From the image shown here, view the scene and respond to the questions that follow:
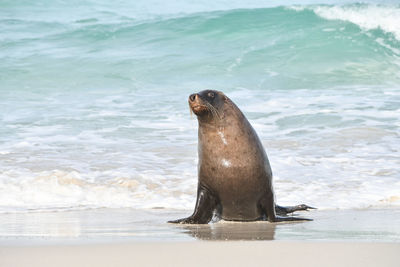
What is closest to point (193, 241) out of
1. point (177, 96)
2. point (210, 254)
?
point (210, 254)

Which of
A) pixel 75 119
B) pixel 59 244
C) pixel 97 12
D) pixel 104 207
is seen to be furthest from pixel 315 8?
pixel 59 244

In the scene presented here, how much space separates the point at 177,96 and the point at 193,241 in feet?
33.0

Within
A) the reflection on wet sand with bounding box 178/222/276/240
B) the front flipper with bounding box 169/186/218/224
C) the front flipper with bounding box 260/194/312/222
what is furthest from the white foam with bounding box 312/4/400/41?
the reflection on wet sand with bounding box 178/222/276/240

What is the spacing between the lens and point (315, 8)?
72.0ft

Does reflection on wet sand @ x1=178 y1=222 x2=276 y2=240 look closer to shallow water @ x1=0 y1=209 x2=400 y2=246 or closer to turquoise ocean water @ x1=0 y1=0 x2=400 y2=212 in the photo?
shallow water @ x1=0 y1=209 x2=400 y2=246

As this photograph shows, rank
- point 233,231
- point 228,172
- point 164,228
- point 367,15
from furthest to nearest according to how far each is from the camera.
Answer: point 367,15 < point 228,172 < point 164,228 < point 233,231

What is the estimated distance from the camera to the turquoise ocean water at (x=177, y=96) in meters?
6.99

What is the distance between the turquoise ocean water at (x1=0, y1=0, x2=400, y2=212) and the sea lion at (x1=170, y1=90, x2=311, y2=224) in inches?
47.8

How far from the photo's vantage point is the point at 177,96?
45.1 feet

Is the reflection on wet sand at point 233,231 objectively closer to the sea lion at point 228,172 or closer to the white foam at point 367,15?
the sea lion at point 228,172

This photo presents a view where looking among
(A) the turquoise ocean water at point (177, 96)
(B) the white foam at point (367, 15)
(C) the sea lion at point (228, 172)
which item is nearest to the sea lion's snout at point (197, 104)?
(C) the sea lion at point (228, 172)

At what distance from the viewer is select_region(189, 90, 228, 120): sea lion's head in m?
5.07

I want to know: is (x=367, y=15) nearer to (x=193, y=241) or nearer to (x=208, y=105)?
(x=208, y=105)

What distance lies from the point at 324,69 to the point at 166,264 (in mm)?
14049
